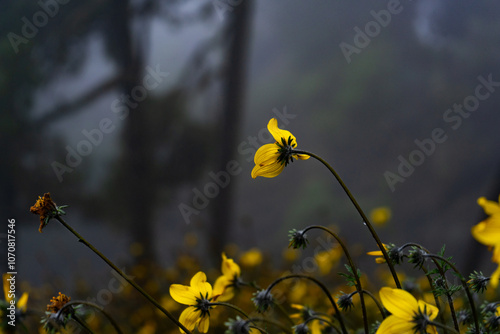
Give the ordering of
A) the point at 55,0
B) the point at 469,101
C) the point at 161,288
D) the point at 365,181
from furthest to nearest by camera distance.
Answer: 1. the point at 365,181
2. the point at 469,101
3. the point at 55,0
4. the point at 161,288

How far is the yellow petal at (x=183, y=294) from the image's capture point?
0.30 m

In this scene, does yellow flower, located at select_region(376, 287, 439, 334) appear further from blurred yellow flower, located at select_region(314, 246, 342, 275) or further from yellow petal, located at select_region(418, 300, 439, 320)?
blurred yellow flower, located at select_region(314, 246, 342, 275)

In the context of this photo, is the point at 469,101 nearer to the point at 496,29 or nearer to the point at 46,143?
the point at 496,29

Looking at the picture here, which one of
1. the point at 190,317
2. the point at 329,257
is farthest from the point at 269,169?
the point at 329,257

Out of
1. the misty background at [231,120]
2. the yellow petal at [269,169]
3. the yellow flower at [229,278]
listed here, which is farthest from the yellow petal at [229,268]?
the misty background at [231,120]

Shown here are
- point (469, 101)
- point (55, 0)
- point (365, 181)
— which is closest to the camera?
point (55, 0)

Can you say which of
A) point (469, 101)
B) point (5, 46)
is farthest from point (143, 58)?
point (469, 101)

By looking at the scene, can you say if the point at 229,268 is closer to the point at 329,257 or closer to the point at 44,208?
the point at 44,208

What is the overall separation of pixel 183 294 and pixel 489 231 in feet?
0.65

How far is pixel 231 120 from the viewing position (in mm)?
1848

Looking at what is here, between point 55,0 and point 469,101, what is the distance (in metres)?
1.65

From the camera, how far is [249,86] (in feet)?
6.09

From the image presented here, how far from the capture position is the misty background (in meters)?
1.75

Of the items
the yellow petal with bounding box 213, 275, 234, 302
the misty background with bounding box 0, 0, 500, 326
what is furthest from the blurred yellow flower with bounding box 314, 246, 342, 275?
the misty background with bounding box 0, 0, 500, 326
